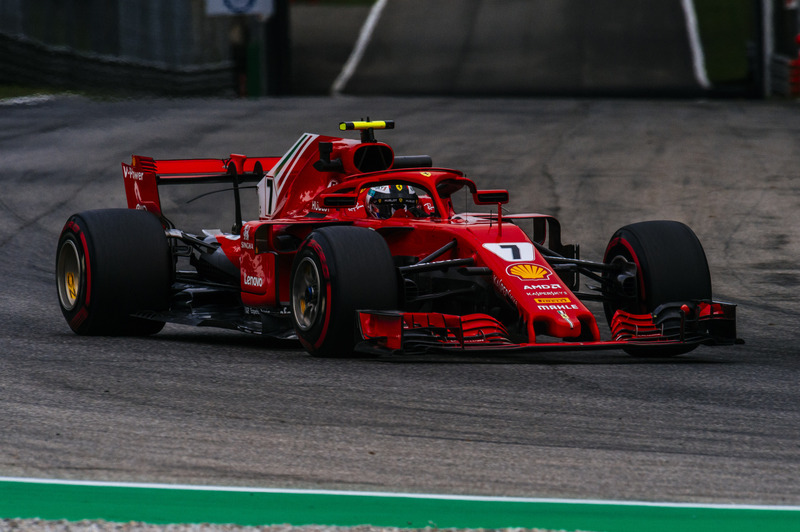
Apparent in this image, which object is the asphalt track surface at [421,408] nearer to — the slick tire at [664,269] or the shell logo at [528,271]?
the slick tire at [664,269]

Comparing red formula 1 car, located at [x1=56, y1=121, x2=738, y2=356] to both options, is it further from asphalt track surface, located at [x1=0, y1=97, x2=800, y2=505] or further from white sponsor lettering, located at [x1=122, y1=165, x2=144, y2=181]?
asphalt track surface, located at [x1=0, y1=97, x2=800, y2=505]

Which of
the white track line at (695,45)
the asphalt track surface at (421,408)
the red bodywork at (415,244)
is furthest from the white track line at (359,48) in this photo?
the red bodywork at (415,244)

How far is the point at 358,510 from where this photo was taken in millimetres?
5211

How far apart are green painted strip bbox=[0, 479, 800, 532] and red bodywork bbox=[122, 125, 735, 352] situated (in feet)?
9.50

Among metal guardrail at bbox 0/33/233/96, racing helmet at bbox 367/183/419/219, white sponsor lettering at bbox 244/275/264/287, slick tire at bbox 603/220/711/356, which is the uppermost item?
metal guardrail at bbox 0/33/233/96

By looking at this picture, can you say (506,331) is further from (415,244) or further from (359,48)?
(359,48)

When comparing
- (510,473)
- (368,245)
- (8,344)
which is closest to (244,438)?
(510,473)

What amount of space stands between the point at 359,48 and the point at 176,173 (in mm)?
32141

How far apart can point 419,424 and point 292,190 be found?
4.04 metres

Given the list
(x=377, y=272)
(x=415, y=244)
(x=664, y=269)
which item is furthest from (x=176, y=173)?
(x=664, y=269)

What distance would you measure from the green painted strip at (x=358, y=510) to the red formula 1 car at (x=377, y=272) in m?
2.89

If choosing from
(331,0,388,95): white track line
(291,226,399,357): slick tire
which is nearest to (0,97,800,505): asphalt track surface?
(291,226,399,357): slick tire

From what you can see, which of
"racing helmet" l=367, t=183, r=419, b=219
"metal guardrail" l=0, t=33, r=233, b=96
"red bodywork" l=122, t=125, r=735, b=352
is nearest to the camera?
"red bodywork" l=122, t=125, r=735, b=352

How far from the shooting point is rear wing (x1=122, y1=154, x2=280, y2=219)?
11305 mm
